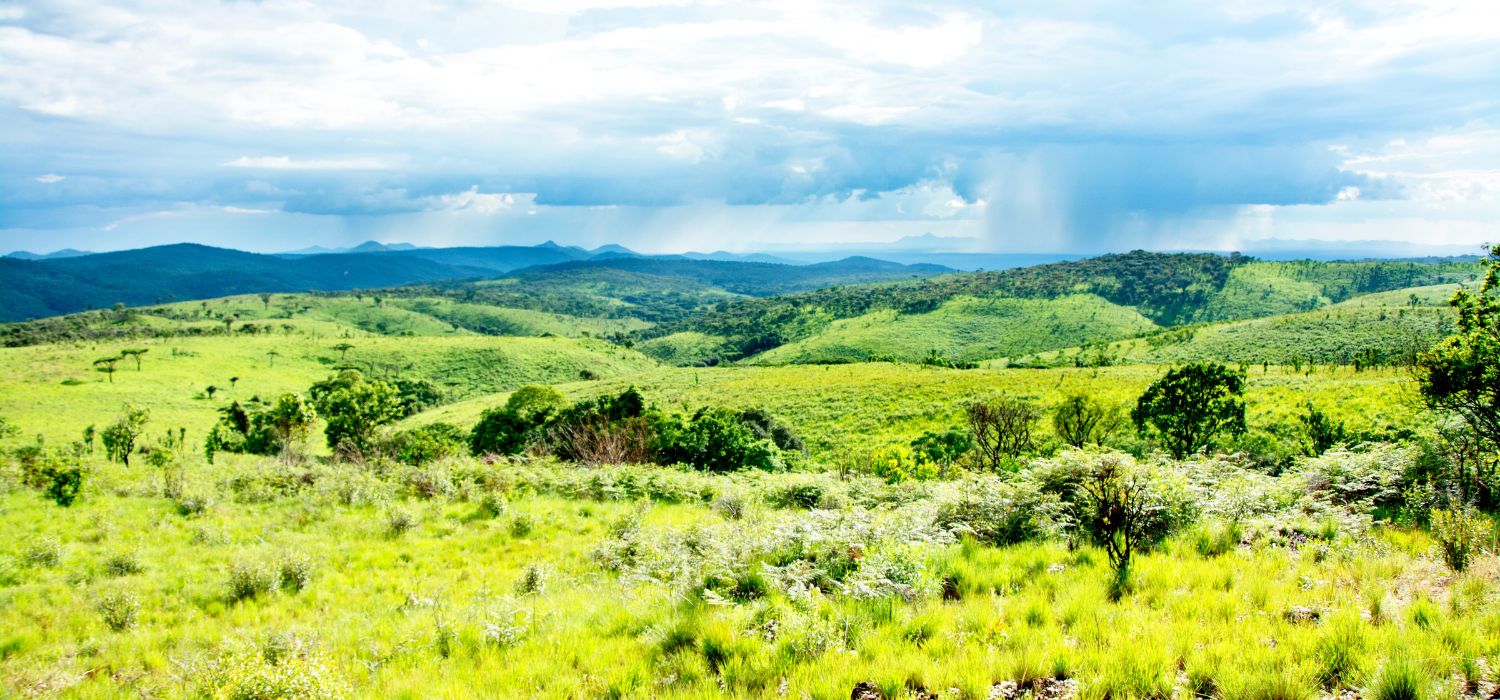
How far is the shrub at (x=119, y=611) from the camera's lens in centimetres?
912

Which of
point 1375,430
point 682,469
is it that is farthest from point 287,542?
point 1375,430

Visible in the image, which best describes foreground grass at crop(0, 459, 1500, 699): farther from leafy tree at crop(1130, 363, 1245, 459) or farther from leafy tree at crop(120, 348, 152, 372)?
leafy tree at crop(120, 348, 152, 372)

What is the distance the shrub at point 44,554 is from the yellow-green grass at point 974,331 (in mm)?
126475

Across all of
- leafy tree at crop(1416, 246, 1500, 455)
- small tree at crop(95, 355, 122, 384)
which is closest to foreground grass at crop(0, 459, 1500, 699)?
leafy tree at crop(1416, 246, 1500, 455)

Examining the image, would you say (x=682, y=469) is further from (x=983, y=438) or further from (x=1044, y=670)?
(x=1044, y=670)

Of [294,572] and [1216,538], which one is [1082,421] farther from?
[294,572]

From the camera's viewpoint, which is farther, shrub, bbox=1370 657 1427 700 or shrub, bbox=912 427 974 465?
shrub, bbox=912 427 974 465

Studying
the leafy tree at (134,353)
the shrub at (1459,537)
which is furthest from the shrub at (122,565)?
the leafy tree at (134,353)

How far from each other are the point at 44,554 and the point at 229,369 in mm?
133426

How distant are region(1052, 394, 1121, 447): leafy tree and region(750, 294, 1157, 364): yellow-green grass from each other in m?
96.4

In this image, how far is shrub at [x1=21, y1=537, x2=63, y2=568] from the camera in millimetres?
12002

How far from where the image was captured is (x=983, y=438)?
117ft

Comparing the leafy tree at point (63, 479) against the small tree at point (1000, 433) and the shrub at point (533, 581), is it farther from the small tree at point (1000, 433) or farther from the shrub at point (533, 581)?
the small tree at point (1000, 433)

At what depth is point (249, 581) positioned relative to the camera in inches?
416
